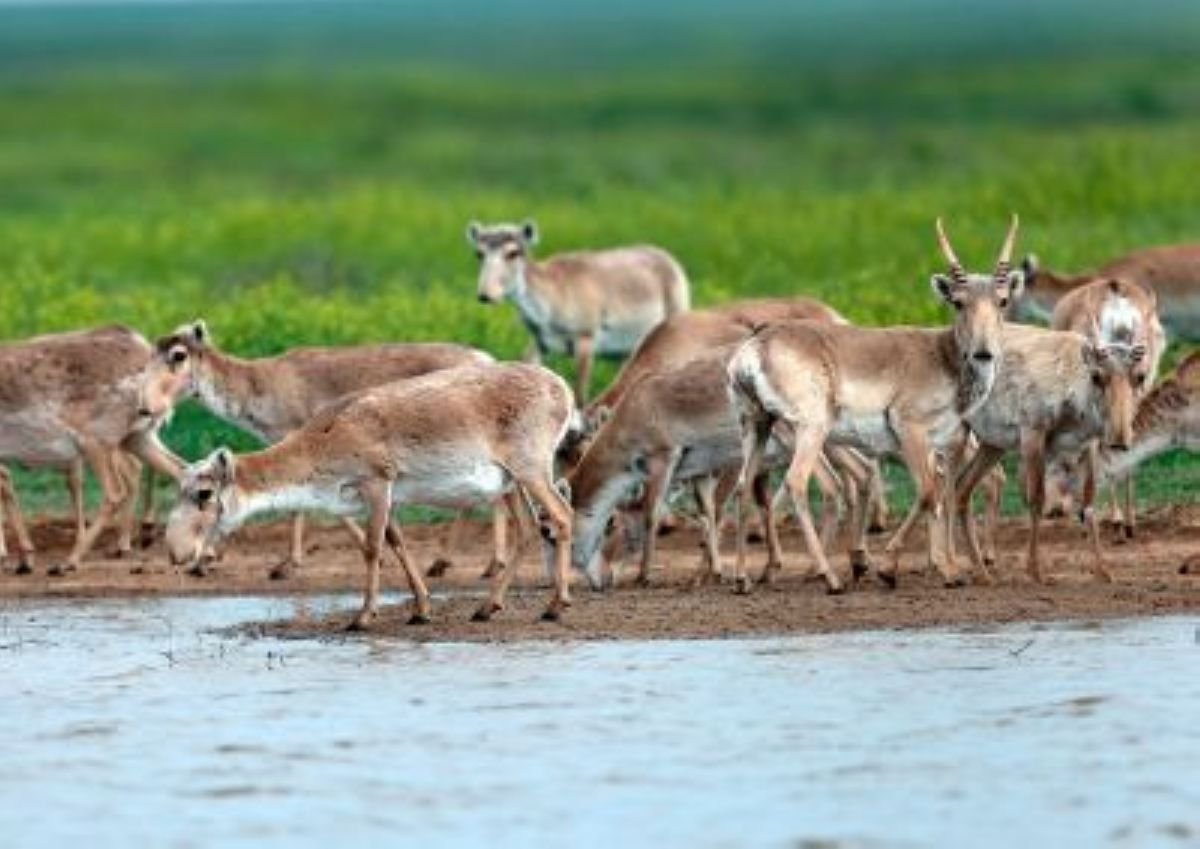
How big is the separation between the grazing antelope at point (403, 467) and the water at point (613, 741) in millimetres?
682

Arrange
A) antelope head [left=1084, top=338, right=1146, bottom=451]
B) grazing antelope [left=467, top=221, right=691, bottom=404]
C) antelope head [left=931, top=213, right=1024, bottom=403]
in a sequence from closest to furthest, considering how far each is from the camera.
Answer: antelope head [left=931, top=213, right=1024, bottom=403] → antelope head [left=1084, top=338, right=1146, bottom=451] → grazing antelope [left=467, top=221, right=691, bottom=404]

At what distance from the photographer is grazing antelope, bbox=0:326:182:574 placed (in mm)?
21609

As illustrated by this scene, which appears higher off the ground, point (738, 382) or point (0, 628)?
point (738, 382)

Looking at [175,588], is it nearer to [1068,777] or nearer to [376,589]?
[376,589]

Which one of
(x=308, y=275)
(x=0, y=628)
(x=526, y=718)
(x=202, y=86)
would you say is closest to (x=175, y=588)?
(x=0, y=628)

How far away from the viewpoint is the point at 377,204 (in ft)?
132

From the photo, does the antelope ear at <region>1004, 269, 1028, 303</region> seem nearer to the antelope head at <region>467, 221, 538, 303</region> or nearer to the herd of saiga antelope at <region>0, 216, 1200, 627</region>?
the herd of saiga antelope at <region>0, 216, 1200, 627</region>

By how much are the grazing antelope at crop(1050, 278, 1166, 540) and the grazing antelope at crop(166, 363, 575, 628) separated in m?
4.52

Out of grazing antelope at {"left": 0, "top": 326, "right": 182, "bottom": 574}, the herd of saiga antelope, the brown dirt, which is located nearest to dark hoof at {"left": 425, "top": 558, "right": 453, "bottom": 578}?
the brown dirt

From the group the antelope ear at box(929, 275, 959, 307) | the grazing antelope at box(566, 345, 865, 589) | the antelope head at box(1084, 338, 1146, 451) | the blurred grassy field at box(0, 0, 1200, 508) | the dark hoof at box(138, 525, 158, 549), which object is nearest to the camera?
the antelope ear at box(929, 275, 959, 307)

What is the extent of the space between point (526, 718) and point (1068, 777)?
273cm

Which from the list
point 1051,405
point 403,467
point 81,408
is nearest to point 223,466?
point 403,467

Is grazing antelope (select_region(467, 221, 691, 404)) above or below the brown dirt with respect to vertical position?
above

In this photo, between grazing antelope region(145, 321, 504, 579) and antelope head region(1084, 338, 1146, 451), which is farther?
grazing antelope region(145, 321, 504, 579)
